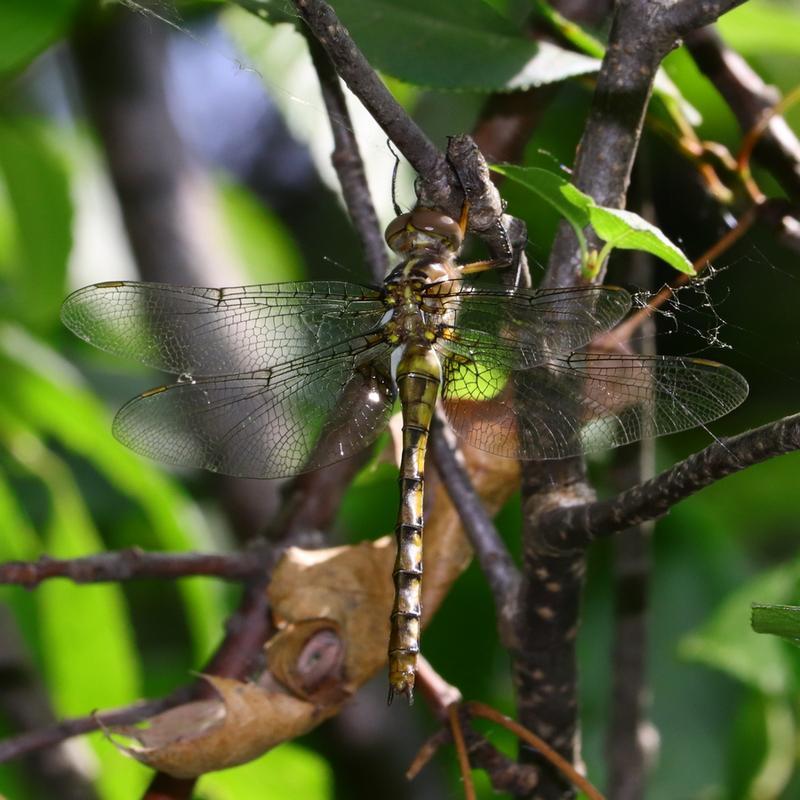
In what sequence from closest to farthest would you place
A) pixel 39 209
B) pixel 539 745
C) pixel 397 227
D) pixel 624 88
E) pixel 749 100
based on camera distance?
pixel 624 88 → pixel 539 745 → pixel 397 227 → pixel 749 100 → pixel 39 209

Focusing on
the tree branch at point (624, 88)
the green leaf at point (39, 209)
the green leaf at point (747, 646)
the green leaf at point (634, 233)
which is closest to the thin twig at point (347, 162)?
the tree branch at point (624, 88)

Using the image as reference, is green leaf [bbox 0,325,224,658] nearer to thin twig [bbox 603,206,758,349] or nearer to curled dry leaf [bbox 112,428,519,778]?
curled dry leaf [bbox 112,428,519,778]

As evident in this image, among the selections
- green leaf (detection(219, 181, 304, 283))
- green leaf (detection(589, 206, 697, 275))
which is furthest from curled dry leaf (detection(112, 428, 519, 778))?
green leaf (detection(219, 181, 304, 283))

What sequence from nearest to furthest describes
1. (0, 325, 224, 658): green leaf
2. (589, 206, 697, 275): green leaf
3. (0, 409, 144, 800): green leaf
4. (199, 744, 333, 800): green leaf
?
(589, 206, 697, 275): green leaf, (199, 744, 333, 800): green leaf, (0, 409, 144, 800): green leaf, (0, 325, 224, 658): green leaf

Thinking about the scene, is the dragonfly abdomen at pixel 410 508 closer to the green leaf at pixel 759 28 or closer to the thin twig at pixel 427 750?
the thin twig at pixel 427 750

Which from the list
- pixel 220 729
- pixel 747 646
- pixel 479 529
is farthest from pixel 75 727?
pixel 747 646

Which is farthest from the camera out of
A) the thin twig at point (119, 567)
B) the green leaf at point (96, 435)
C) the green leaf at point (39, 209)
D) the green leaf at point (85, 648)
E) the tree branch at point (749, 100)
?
the green leaf at point (39, 209)

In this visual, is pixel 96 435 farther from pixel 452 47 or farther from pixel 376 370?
pixel 452 47
